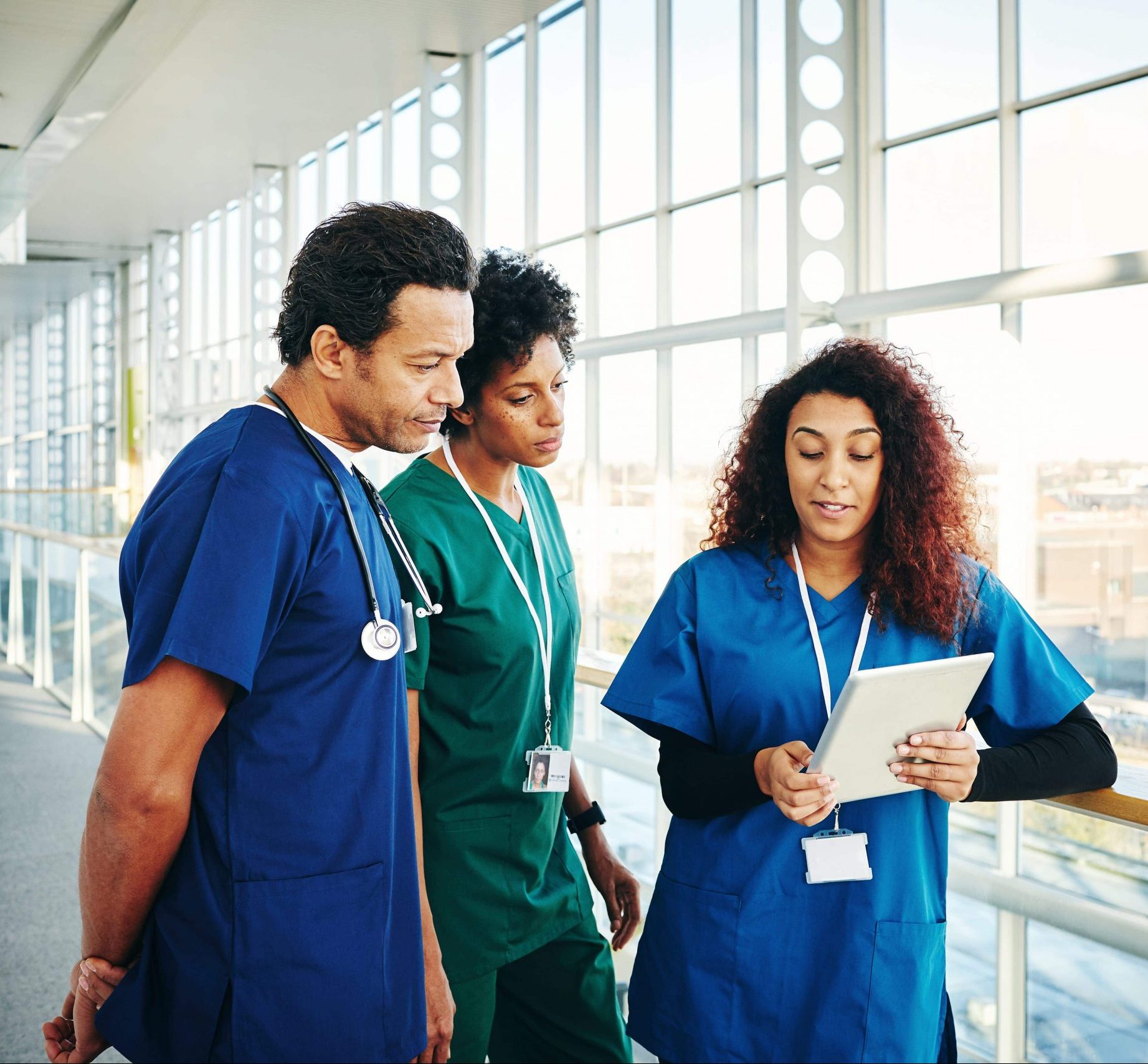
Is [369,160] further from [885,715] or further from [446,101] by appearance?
[885,715]

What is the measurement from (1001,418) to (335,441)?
4.13 m

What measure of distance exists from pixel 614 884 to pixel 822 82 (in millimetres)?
4036

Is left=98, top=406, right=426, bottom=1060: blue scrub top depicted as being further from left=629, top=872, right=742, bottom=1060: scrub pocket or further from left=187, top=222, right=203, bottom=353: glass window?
left=187, top=222, right=203, bottom=353: glass window

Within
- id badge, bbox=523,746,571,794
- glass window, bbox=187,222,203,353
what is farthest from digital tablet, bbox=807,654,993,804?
glass window, bbox=187,222,203,353

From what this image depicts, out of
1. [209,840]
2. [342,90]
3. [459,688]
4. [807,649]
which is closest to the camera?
[209,840]

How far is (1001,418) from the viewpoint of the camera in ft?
15.7

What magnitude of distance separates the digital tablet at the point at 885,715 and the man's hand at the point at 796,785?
0.02 meters

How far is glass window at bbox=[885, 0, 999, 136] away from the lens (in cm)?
483

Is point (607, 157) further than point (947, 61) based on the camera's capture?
Yes

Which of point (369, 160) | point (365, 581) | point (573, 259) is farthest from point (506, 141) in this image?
point (365, 581)

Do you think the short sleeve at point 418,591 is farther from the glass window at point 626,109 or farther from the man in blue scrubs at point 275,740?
the glass window at point 626,109

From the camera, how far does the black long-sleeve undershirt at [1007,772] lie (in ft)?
4.33

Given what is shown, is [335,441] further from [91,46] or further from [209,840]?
[91,46]

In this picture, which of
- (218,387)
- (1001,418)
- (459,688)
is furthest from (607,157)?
(218,387)
